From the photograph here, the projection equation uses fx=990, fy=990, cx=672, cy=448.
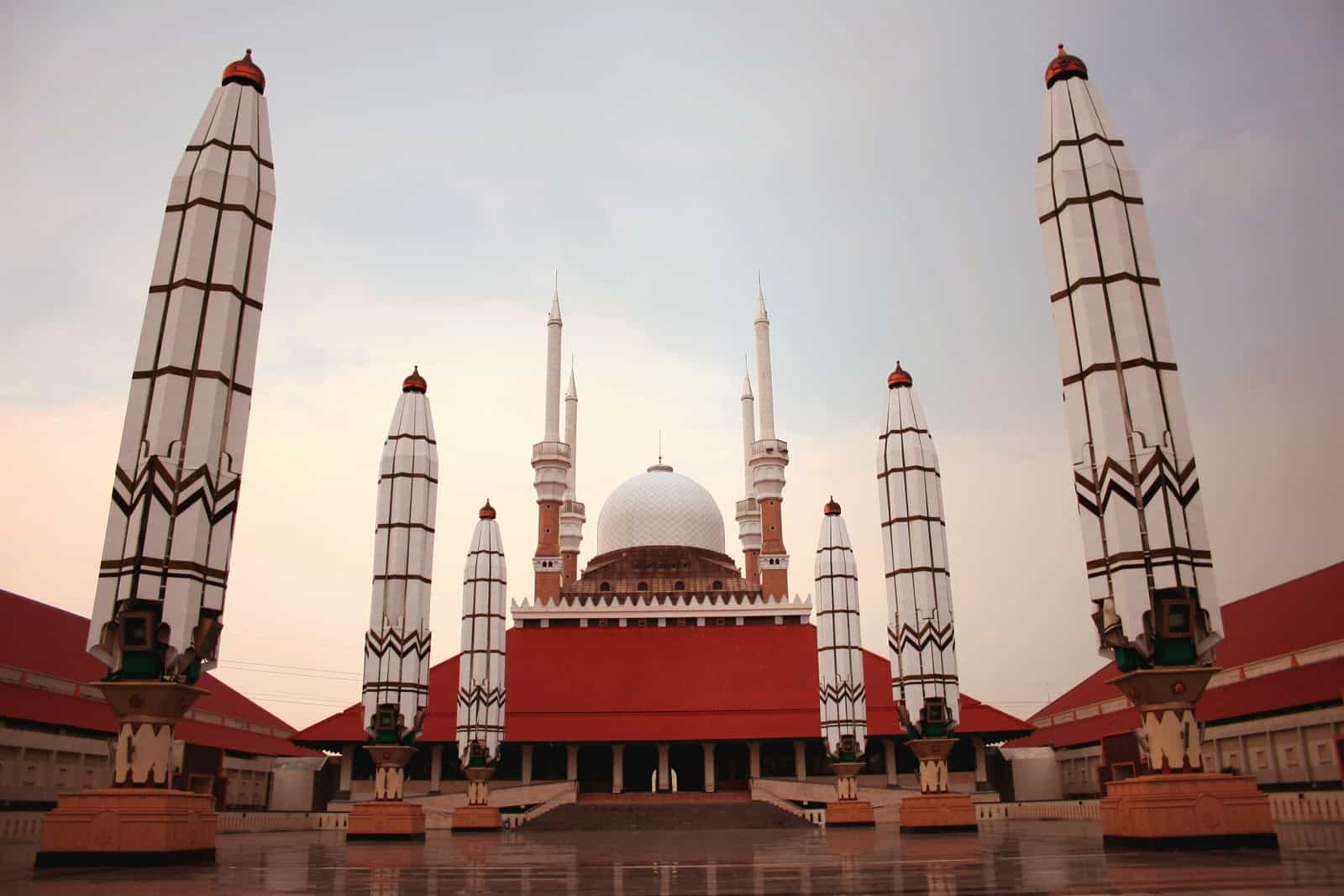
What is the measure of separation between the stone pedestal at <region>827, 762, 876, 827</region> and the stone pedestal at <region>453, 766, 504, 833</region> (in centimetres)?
955

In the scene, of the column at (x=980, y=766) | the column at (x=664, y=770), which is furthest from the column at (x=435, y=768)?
the column at (x=980, y=766)

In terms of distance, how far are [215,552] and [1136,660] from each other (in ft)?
40.3

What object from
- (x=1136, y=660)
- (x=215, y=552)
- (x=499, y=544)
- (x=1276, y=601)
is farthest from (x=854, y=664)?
(x=215, y=552)

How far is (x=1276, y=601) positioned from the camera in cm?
3541

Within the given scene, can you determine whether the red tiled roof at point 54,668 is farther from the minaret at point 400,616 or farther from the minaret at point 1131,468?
the minaret at point 1131,468

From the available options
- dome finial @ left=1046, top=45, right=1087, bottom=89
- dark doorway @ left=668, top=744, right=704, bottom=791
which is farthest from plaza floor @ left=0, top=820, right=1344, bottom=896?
dark doorway @ left=668, top=744, right=704, bottom=791

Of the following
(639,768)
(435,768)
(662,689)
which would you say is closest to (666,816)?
(662,689)

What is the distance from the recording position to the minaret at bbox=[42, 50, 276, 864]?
490 inches

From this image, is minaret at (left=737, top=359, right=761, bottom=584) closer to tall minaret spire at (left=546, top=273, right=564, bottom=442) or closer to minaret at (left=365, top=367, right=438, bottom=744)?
tall minaret spire at (left=546, top=273, right=564, bottom=442)

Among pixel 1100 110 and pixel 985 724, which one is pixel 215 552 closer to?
pixel 1100 110

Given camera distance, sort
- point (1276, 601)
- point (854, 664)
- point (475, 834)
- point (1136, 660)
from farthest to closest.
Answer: point (1276, 601)
point (854, 664)
point (475, 834)
point (1136, 660)

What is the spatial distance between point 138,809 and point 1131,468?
13295 millimetres

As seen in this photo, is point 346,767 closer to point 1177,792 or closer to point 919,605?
point 919,605

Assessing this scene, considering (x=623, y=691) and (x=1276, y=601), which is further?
(x=623, y=691)
